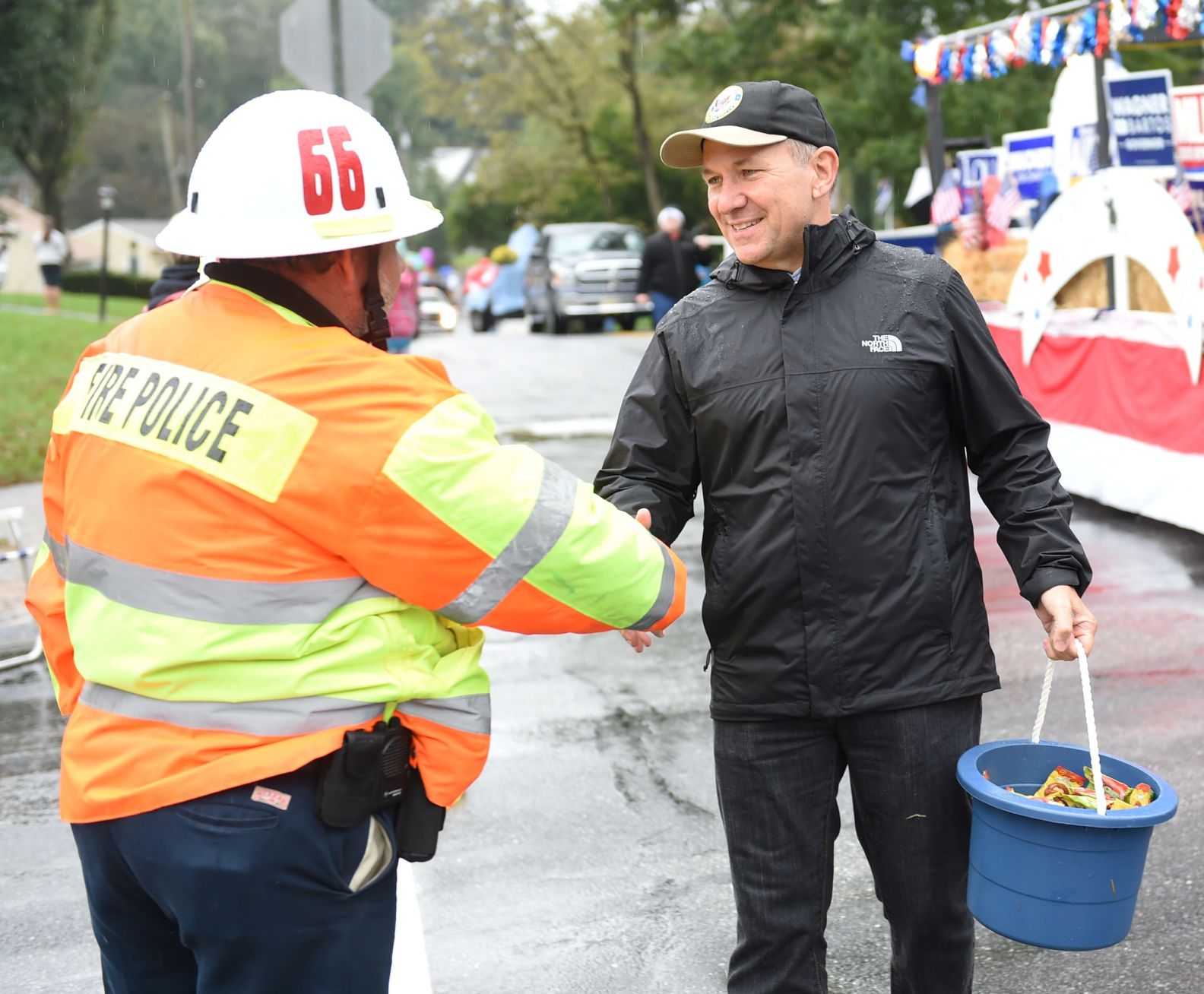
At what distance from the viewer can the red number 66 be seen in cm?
221

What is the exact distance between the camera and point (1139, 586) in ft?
24.4

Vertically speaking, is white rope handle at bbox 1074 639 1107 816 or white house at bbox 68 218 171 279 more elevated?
white rope handle at bbox 1074 639 1107 816

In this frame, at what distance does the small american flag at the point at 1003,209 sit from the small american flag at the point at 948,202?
75 cm

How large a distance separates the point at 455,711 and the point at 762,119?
135cm

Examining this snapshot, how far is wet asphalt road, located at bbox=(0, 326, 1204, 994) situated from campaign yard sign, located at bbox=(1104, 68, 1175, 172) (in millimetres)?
2992

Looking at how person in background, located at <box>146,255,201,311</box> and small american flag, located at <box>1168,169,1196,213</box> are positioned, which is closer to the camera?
person in background, located at <box>146,255,201,311</box>

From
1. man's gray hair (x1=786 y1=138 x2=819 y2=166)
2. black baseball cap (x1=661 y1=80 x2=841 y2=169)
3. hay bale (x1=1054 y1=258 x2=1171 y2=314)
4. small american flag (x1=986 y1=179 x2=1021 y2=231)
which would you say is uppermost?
black baseball cap (x1=661 y1=80 x2=841 y2=169)

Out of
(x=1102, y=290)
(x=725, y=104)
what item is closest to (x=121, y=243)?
(x=1102, y=290)

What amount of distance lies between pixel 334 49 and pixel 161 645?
8006mm

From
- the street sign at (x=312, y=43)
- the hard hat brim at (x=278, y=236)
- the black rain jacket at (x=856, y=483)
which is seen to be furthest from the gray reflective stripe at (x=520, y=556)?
the street sign at (x=312, y=43)

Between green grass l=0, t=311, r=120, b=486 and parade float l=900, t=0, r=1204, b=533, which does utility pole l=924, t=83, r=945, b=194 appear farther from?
green grass l=0, t=311, r=120, b=486

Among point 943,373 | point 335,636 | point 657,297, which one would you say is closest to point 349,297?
point 335,636

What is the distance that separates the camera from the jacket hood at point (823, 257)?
2965 mm

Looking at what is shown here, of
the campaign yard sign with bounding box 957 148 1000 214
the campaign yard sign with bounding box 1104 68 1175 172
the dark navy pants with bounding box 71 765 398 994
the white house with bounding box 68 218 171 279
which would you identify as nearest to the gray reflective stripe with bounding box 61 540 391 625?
the dark navy pants with bounding box 71 765 398 994
